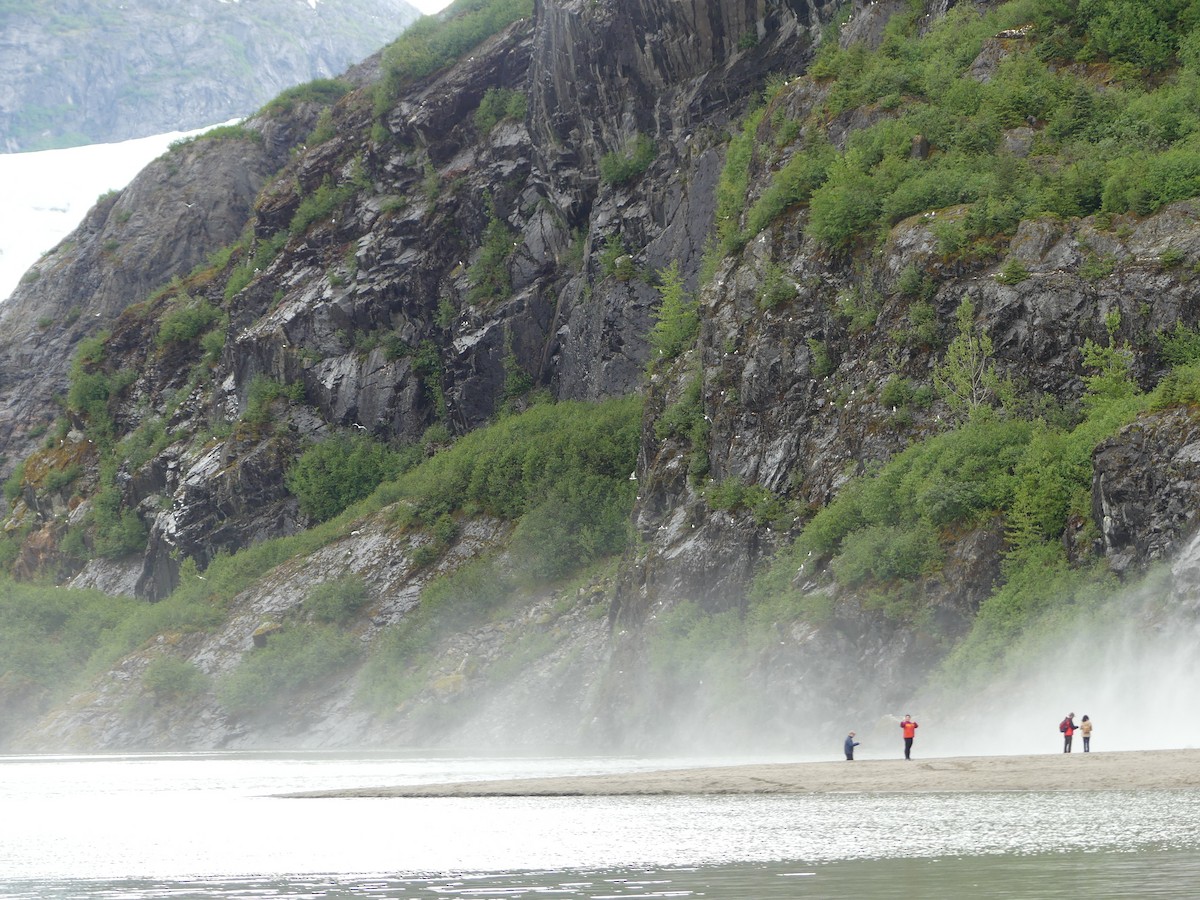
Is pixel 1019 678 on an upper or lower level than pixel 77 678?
upper

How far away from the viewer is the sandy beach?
36.9 meters

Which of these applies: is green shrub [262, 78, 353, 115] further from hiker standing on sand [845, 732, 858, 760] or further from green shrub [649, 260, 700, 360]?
hiker standing on sand [845, 732, 858, 760]

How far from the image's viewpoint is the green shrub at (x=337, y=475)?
12056cm

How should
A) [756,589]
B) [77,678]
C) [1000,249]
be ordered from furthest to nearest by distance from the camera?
[77,678], [756,589], [1000,249]

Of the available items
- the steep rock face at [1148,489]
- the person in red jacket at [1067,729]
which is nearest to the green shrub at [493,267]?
the steep rock face at [1148,489]

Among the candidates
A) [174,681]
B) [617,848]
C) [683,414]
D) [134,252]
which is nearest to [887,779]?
[617,848]

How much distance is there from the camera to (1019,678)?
5300 centimetres

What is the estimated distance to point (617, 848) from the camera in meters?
31.1

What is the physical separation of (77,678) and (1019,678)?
83.0 m

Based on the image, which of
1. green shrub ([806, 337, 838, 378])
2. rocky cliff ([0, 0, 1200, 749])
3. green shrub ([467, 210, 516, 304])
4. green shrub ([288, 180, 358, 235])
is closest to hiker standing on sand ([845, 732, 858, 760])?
rocky cliff ([0, 0, 1200, 749])

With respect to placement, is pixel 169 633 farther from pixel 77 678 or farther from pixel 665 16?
pixel 665 16

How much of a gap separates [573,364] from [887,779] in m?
74.8

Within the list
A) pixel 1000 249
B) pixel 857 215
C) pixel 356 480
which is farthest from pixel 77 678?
pixel 1000 249

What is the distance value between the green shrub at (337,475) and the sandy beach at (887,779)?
71.4m
